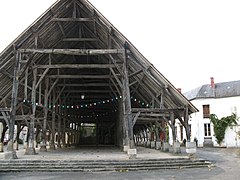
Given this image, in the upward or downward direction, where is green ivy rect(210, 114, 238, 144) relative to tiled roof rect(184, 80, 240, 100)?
downward

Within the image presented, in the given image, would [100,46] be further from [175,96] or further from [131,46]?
[175,96]

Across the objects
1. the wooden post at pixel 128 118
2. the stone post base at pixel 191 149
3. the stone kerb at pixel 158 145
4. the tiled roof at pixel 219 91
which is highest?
the tiled roof at pixel 219 91

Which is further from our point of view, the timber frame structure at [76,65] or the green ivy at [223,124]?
the green ivy at [223,124]

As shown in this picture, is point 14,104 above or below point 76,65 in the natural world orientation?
below

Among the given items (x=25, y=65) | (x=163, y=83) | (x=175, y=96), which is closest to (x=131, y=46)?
(x=163, y=83)

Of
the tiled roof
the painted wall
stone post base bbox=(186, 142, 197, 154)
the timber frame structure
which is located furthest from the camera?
the tiled roof

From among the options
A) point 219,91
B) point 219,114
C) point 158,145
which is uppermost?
point 219,91

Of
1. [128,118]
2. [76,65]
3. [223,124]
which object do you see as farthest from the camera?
[223,124]

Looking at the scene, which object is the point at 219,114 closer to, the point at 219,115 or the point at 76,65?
the point at 219,115

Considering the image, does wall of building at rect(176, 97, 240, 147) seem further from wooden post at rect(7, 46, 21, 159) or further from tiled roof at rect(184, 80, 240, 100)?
wooden post at rect(7, 46, 21, 159)

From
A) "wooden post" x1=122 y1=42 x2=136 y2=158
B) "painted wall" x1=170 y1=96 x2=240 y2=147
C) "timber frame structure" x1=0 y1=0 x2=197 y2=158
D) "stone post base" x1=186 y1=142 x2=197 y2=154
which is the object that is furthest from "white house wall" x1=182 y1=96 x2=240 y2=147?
"wooden post" x1=122 y1=42 x2=136 y2=158

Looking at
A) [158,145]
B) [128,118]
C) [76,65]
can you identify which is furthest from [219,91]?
[128,118]

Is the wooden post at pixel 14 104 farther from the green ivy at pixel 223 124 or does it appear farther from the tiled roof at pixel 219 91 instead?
the tiled roof at pixel 219 91

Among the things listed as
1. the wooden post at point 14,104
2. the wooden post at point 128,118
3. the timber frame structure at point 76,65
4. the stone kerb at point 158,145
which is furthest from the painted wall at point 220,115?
the wooden post at point 14,104
